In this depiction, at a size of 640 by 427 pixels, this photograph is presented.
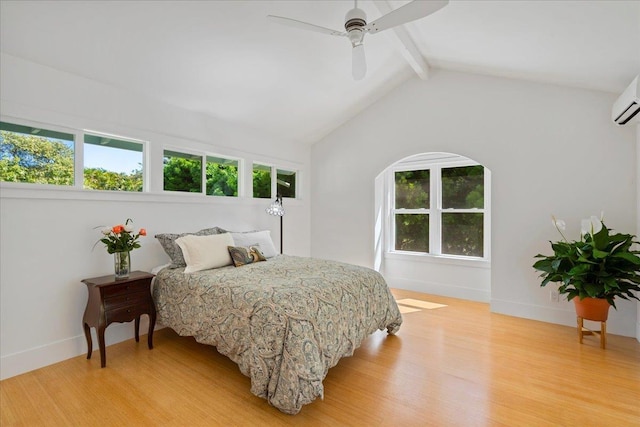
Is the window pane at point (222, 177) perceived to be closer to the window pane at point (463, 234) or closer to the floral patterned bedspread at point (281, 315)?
the floral patterned bedspread at point (281, 315)

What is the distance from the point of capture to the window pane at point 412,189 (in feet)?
16.6

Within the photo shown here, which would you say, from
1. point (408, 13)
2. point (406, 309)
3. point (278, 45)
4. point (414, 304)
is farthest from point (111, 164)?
point (414, 304)

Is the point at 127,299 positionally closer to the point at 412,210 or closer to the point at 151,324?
the point at 151,324

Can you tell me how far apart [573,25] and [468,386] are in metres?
2.83

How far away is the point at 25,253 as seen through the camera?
8.32 ft

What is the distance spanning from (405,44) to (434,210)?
248 cm

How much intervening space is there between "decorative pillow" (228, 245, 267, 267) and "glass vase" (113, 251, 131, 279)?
92cm

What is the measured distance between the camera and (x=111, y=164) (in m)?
3.14

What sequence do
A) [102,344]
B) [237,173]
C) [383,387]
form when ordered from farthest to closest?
[237,173] → [102,344] → [383,387]

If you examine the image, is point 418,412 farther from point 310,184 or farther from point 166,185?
point 310,184

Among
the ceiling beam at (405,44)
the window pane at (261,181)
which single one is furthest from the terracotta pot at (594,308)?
the window pane at (261,181)

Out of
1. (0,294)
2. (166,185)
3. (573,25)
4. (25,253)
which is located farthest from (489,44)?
(0,294)

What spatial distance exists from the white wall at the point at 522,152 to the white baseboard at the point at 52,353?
346 centimetres

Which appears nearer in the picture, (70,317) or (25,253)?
(25,253)
